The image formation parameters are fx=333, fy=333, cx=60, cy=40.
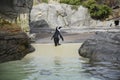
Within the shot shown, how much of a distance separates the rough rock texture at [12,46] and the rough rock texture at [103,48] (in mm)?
4154

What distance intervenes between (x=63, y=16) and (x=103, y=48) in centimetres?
2532

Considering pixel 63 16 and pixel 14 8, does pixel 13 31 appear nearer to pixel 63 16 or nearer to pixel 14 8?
pixel 14 8

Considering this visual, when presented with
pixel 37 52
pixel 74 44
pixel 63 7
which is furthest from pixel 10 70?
pixel 63 7

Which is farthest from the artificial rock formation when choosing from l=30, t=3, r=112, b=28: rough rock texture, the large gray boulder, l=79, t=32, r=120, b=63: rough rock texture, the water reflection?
the large gray boulder

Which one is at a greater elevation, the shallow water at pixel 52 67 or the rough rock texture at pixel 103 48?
the rough rock texture at pixel 103 48

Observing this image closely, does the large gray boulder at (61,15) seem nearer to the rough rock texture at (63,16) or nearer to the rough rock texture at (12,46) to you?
the rough rock texture at (63,16)

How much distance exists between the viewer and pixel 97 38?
23.8m

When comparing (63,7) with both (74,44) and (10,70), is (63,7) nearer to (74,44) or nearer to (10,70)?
(74,44)

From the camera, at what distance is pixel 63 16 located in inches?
1822

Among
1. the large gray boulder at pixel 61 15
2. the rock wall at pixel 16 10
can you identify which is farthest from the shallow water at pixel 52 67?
the large gray boulder at pixel 61 15

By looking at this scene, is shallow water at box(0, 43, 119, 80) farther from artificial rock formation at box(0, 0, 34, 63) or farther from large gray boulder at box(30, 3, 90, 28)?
large gray boulder at box(30, 3, 90, 28)

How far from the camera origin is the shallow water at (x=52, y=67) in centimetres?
1603

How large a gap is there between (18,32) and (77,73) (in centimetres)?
777

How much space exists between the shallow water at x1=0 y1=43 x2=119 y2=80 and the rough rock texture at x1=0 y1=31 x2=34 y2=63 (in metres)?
0.61
